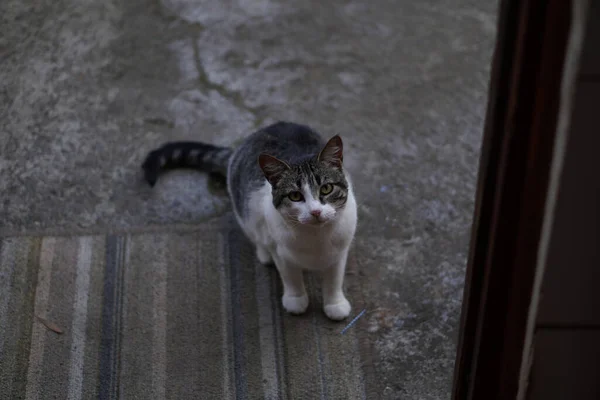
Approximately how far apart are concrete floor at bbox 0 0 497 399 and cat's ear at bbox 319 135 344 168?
564 millimetres

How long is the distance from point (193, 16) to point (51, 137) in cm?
99

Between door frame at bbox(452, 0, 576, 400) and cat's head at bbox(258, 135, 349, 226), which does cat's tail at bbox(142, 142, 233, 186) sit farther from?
door frame at bbox(452, 0, 576, 400)

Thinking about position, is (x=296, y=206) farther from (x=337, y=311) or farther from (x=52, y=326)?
(x=52, y=326)

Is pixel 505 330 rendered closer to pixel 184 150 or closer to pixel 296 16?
pixel 184 150

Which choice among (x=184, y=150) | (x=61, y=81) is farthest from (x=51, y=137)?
(x=184, y=150)

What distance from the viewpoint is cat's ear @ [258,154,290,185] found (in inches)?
84.1

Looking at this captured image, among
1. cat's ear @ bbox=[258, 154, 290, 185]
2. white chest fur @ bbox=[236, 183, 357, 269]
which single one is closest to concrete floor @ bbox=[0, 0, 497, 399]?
white chest fur @ bbox=[236, 183, 357, 269]

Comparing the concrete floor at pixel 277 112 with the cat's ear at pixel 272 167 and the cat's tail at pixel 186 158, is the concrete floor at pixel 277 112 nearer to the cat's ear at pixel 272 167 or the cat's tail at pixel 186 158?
the cat's tail at pixel 186 158

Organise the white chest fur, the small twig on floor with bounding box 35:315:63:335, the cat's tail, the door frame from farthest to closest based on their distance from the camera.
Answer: the cat's tail < the small twig on floor with bounding box 35:315:63:335 < the white chest fur < the door frame

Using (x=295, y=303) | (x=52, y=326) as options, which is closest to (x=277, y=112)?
(x=295, y=303)

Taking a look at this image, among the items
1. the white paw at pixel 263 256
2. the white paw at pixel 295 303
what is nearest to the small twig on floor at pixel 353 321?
the white paw at pixel 295 303

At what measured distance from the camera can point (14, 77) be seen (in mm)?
3240

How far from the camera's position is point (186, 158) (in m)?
2.88

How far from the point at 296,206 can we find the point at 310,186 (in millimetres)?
67
